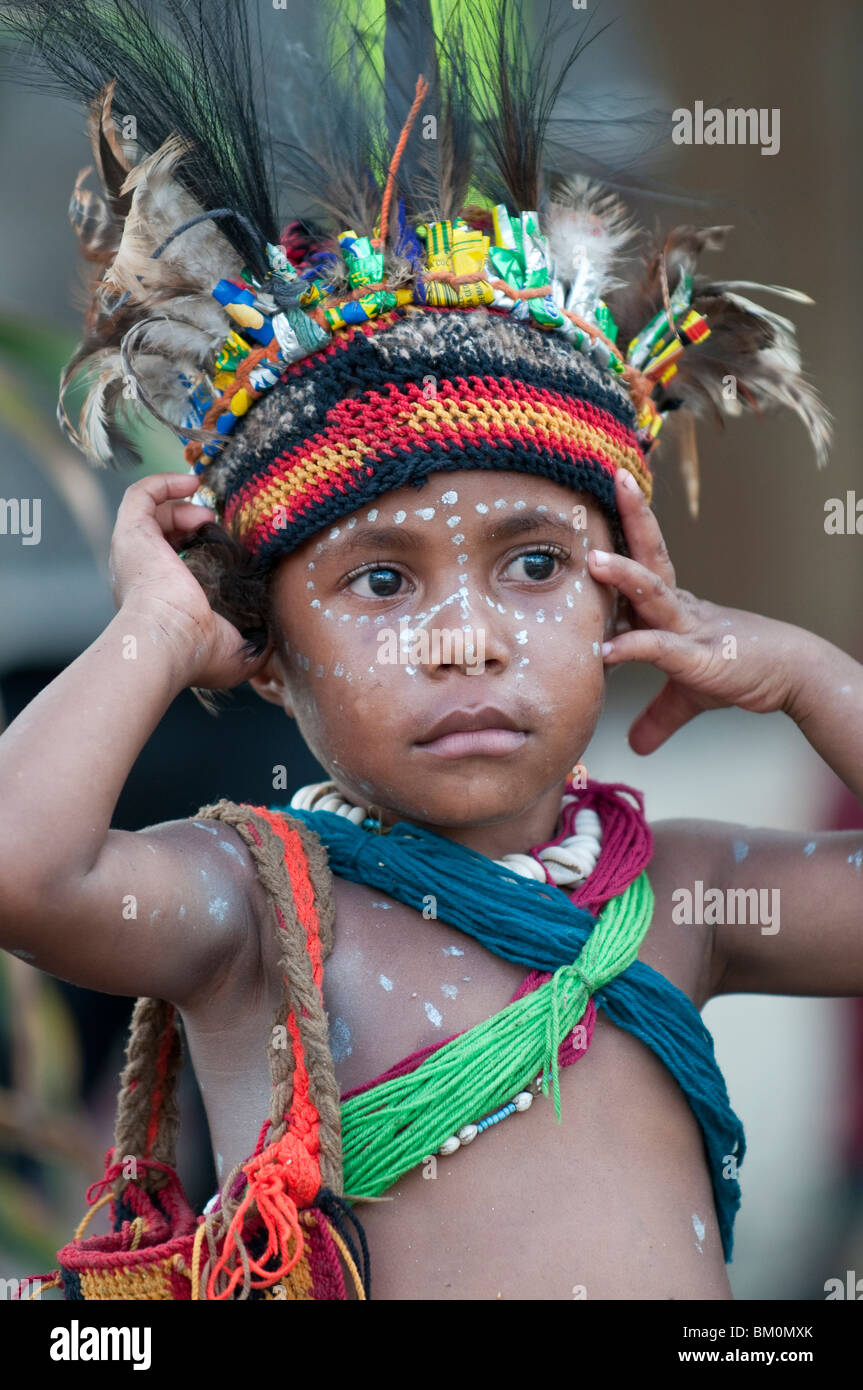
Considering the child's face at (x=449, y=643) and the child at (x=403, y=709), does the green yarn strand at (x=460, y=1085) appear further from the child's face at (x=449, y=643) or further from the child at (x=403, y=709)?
the child's face at (x=449, y=643)

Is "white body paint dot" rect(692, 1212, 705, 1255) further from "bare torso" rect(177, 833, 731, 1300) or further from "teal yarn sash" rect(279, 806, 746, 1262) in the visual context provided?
"teal yarn sash" rect(279, 806, 746, 1262)

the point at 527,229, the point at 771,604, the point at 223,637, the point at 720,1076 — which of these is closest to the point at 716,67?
the point at 771,604

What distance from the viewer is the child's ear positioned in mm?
1976

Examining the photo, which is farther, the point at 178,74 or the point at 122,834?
the point at 178,74

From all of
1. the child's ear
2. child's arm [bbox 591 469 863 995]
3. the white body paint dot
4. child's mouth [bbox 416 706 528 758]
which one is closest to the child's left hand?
child's arm [bbox 591 469 863 995]

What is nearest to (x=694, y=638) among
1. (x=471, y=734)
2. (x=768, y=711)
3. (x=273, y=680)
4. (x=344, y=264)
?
(x=768, y=711)

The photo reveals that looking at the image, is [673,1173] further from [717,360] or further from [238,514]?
[717,360]

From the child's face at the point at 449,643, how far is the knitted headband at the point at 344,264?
0.05 meters

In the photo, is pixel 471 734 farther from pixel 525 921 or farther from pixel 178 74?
pixel 178 74

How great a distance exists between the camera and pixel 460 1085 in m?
1.68

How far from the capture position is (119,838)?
162 centimetres

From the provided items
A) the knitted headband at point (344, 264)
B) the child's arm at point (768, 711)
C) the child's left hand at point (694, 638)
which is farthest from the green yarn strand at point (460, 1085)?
the knitted headband at point (344, 264)

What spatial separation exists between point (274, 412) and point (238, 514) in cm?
16

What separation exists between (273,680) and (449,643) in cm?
40
